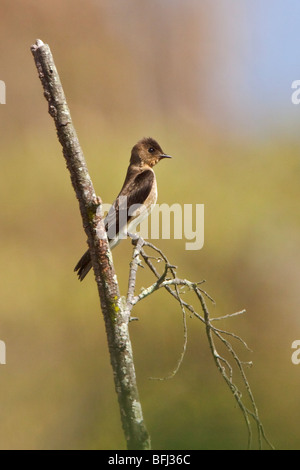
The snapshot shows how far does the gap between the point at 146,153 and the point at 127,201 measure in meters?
0.42

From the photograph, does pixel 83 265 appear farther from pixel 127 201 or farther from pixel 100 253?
pixel 100 253

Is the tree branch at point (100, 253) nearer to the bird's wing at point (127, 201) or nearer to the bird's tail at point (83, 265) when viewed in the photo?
the bird's tail at point (83, 265)

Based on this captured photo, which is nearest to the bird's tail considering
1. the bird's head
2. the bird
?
the bird

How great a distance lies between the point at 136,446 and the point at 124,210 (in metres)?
1.83

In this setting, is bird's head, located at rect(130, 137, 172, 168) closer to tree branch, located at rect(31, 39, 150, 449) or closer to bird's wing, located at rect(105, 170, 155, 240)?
bird's wing, located at rect(105, 170, 155, 240)

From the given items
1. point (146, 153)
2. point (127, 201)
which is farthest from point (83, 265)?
point (146, 153)

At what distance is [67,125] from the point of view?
1816 millimetres

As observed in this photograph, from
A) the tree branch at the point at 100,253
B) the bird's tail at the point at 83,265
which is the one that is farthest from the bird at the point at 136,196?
the tree branch at the point at 100,253

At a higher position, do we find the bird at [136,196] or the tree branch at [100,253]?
the bird at [136,196]

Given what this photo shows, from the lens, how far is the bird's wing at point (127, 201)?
3.36 m

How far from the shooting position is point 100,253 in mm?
1846

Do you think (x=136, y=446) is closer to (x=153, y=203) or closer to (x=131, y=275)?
(x=131, y=275)

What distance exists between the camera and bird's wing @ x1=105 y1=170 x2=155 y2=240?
11.0 ft
